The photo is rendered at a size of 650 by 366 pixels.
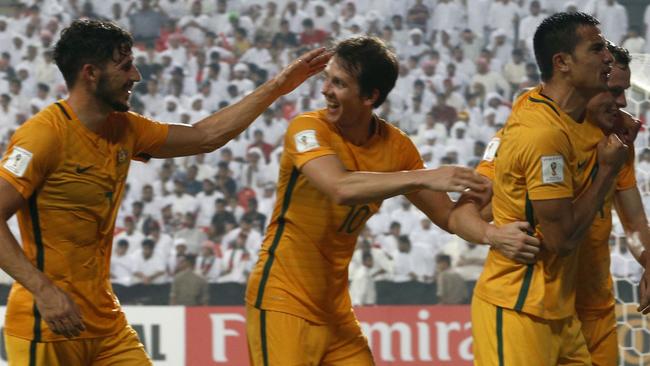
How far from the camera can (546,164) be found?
→ 12.6ft

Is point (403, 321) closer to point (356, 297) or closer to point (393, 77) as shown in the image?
point (356, 297)

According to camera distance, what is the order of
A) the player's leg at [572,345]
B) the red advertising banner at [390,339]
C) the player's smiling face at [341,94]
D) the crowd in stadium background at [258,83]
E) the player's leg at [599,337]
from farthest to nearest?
the crowd in stadium background at [258,83], the red advertising banner at [390,339], the player's leg at [599,337], the player's smiling face at [341,94], the player's leg at [572,345]

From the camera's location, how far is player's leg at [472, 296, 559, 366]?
405 centimetres

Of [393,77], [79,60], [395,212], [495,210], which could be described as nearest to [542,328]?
[495,210]

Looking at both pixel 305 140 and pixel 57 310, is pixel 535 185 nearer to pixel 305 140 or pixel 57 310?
pixel 305 140

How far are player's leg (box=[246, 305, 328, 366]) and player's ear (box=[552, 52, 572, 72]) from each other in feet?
4.43

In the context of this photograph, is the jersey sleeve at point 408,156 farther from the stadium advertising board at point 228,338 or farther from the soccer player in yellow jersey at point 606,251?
the stadium advertising board at point 228,338

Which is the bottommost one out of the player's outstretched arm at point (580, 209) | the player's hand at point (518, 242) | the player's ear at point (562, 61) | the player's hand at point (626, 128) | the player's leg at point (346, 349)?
the player's leg at point (346, 349)

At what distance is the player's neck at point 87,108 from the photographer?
167 inches

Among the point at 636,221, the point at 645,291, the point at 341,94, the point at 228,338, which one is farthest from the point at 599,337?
the point at 228,338

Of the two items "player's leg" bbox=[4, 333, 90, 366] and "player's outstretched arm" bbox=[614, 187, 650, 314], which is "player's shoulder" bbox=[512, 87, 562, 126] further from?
"player's leg" bbox=[4, 333, 90, 366]

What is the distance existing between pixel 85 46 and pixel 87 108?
24cm

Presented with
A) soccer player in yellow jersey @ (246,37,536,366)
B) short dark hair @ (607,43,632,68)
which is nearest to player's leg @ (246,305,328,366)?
soccer player in yellow jersey @ (246,37,536,366)

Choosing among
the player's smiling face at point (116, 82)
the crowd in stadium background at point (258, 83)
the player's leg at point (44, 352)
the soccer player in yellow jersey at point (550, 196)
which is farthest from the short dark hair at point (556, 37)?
the crowd in stadium background at point (258, 83)
